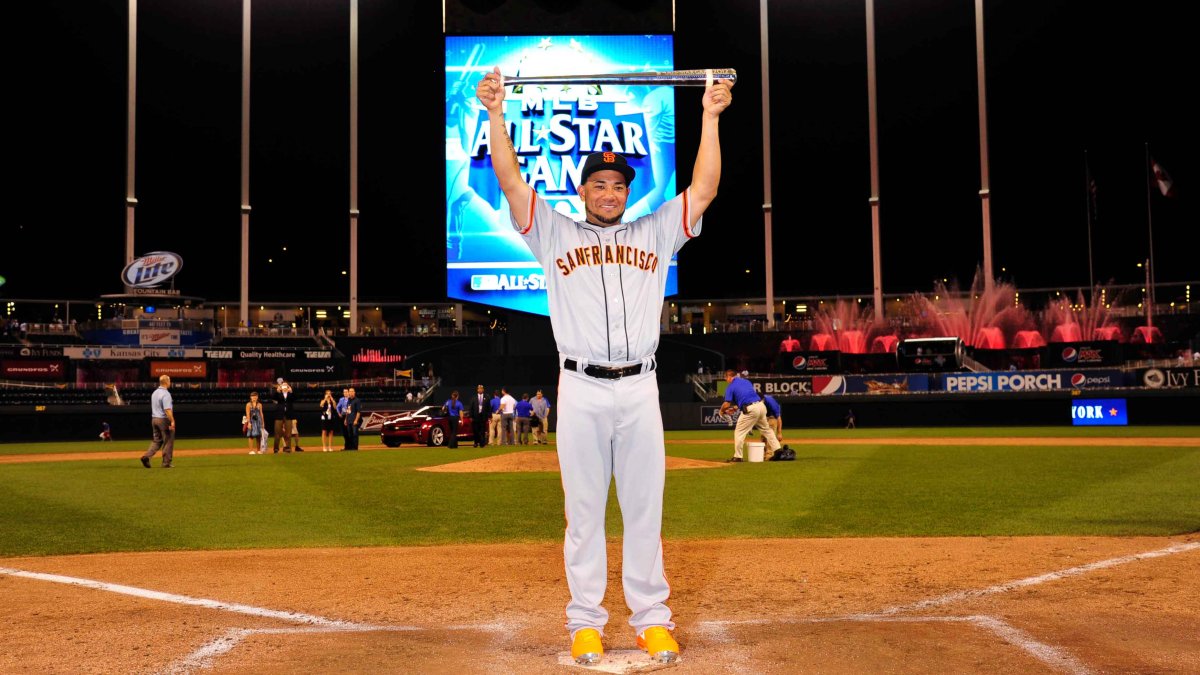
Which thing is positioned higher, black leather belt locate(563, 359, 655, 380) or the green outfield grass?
black leather belt locate(563, 359, 655, 380)

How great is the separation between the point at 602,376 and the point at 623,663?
129 centimetres

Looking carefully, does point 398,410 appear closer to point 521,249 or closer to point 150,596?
point 521,249

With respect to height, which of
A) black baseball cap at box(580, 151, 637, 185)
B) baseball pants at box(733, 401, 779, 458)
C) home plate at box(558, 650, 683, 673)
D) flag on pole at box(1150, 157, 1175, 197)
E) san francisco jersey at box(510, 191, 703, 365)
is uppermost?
flag on pole at box(1150, 157, 1175, 197)

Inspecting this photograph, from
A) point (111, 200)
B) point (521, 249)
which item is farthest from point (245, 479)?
point (111, 200)

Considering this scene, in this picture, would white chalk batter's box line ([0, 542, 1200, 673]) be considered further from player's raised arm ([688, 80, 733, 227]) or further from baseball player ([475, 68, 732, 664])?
player's raised arm ([688, 80, 733, 227])

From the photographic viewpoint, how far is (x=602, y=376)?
445 centimetres

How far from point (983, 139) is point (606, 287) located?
42033 millimetres

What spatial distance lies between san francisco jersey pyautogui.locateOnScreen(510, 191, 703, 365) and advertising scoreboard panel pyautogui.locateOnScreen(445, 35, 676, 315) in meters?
26.9

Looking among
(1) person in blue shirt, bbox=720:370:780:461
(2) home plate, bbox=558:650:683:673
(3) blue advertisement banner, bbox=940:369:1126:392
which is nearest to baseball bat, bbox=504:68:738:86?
(2) home plate, bbox=558:650:683:673

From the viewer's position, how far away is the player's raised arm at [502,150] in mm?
4609

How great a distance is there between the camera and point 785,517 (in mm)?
10594

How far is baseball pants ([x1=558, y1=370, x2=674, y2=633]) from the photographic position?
4.42m

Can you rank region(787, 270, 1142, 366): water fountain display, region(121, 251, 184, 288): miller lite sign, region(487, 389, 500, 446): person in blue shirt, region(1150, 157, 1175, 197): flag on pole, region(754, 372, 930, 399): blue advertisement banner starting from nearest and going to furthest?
region(487, 389, 500, 446): person in blue shirt → region(754, 372, 930, 399): blue advertisement banner → region(1150, 157, 1175, 197): flag on pole → region(121, 251, 184, 288): miller lite sign → region(787, 270, 1142, 366): water fountain display

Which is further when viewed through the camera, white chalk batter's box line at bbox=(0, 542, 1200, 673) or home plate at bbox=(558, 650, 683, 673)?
white chalk batter's box line at bbox=(0, 542, 1200, 673)
